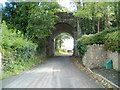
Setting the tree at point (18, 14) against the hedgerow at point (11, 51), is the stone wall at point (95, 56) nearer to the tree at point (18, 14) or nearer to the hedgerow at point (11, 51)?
the hedgerow at point (11, 51)

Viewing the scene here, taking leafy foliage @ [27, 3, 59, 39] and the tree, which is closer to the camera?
leafy foliage @ [27, 3, 59, 39]

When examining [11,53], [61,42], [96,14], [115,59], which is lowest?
[115,59]

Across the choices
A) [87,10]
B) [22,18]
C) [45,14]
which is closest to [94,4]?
[87,10]

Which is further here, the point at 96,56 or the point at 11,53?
the point at 96,56

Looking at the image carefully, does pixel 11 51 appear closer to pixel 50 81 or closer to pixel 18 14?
pixel 50 81

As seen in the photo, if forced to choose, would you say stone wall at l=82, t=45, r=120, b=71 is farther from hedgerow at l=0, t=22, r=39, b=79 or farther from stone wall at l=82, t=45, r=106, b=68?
hedgerow at l=0, t=22, r=39, b=79

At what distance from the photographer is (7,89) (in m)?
4.92

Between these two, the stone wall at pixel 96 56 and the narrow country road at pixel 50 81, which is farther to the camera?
the stone wall at pixel 96 56

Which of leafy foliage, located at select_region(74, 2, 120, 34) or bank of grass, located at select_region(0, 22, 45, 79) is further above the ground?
leafy foliage, located at select_region(74, 2, 120, 34)

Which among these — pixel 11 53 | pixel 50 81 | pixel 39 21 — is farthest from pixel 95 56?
pixel 39 21

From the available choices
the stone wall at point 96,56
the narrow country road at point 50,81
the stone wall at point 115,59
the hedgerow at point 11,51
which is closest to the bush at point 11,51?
the hedgerow at point 11,51

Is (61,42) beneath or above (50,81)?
above

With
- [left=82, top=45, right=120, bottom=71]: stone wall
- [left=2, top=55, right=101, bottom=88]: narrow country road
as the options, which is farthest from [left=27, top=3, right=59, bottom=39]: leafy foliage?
[left=2, top=55, right=101, bottom=88]: narrow country road

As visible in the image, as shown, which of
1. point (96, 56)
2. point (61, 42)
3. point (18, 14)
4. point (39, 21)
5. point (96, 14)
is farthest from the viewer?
point (61, 42)
